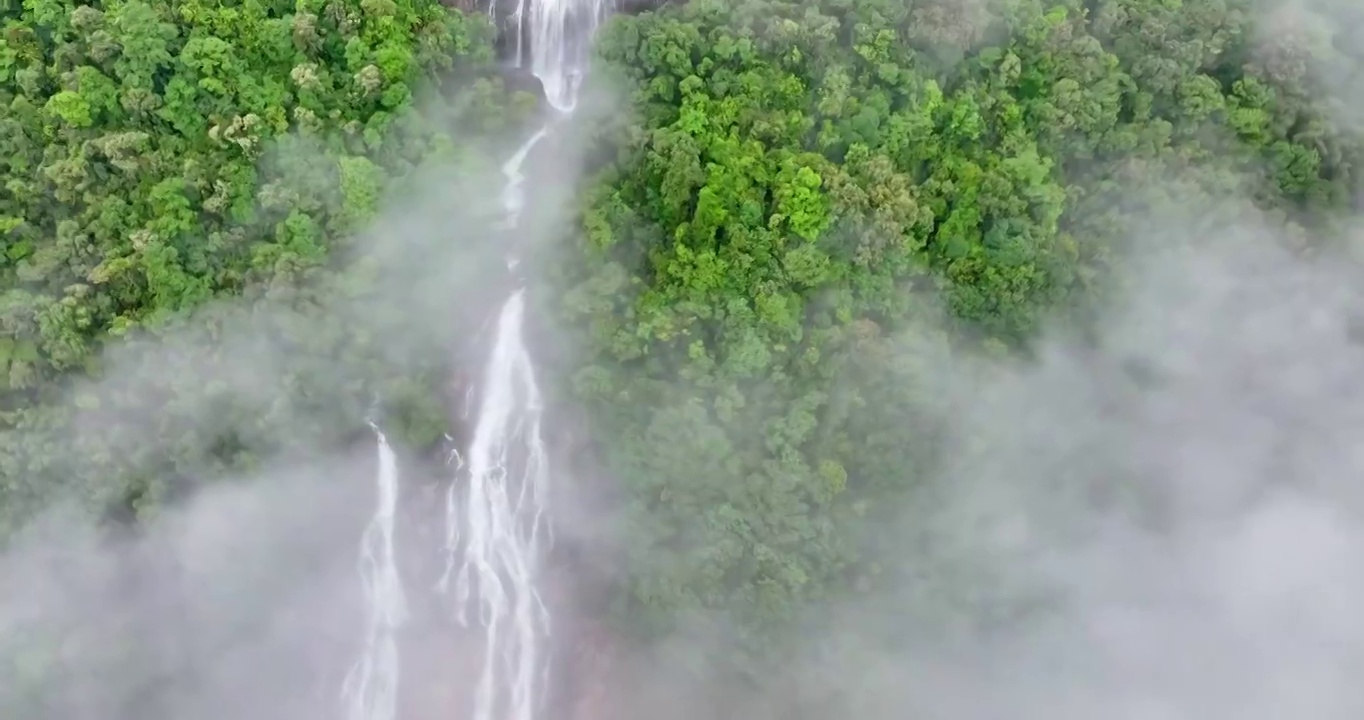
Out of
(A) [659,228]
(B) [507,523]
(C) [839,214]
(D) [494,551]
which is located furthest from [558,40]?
(D) [494,551]

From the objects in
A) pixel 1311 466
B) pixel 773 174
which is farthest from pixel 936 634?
pixel 773 174

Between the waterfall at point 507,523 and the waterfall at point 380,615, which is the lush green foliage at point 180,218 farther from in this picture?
the waterfall at point 507,523

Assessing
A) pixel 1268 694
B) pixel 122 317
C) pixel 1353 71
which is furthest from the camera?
pixel 1353 71

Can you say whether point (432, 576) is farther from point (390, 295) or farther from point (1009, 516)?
point (1009, 516)

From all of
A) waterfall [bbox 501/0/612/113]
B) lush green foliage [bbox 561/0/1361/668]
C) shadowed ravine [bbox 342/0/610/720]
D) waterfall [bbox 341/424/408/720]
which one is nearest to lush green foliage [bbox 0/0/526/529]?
waterfall [bbox 341/424/408/720]

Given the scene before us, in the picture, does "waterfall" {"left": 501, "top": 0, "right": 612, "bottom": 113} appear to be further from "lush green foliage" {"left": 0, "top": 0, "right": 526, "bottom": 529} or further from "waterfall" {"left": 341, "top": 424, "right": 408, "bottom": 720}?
"waterfall" {"left": 341, "top": 424, "right": 408, "bottom": 720}

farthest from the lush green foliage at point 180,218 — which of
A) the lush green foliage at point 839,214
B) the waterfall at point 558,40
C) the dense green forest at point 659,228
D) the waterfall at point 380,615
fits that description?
the lush green foliage at point 839,214
